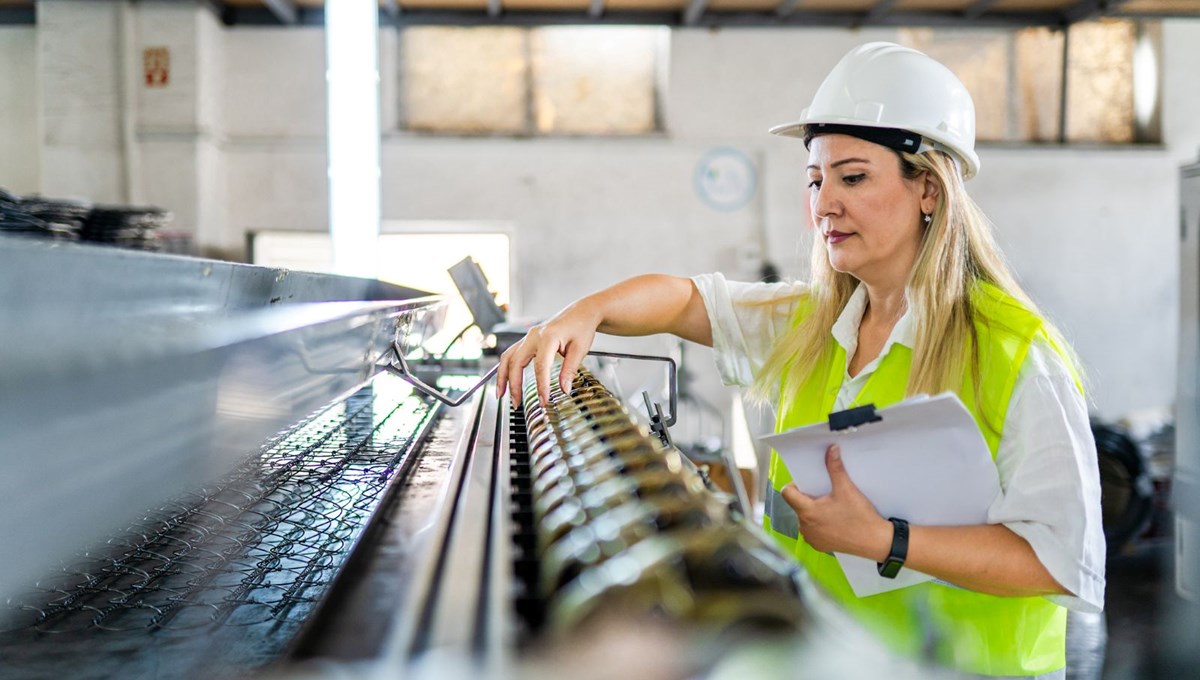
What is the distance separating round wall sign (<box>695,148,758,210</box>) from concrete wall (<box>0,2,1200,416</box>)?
2.9 inches

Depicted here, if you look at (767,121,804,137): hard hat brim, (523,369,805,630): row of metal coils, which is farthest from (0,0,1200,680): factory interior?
(767,121,804,137): hard hat brim

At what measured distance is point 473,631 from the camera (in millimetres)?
506

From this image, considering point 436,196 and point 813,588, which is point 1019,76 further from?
point 813,588

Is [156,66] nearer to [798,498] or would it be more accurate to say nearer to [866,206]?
[866,206]

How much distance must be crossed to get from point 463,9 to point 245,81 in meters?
1.87

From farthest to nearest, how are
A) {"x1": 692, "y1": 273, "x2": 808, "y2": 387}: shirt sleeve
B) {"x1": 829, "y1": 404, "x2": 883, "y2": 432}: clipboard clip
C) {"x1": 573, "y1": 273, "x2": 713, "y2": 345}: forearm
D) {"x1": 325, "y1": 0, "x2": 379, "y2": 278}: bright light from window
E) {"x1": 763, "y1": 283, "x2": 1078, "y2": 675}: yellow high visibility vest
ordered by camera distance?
{"x1": 325, "y1": 0, "x2": 379, "y2": 278}: bright light from window < {"x1": 692, "y1": 273, "x2": 808, "y2": 387}: shirt sleeve < {"x1": 573, "y1": 273, "x2": 713, "y2": 345}: forearm < {"x1": 763, "y1": 283, "x2": 1078, "y2": 675}: yellow high visibility vest < {"x1": 829, "y1": 404, "x2": 883, "y2": 432}: clipboard clip

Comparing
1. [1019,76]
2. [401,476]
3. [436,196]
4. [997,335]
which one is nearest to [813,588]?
[401,476]

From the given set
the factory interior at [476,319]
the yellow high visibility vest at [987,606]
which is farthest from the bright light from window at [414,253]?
the yellow high visibility vest at [987,606]

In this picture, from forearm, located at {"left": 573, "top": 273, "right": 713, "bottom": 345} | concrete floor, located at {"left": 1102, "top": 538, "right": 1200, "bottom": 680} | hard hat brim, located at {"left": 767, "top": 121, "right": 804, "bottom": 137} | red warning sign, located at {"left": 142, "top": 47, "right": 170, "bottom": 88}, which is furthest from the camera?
red warning sign, located at {"left": 142, "top": 47, "right": 170, "bottom": 88}

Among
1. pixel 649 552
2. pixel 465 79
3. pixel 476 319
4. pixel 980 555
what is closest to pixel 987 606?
pixel 980 555

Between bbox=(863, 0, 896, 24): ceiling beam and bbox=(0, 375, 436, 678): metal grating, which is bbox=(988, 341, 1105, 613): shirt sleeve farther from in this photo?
bbox=(863, 0, 896, 24): ceiling beam

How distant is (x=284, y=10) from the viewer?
6.74m

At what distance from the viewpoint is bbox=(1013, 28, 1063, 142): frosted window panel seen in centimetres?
759

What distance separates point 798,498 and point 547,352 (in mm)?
479
